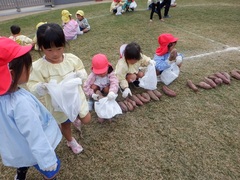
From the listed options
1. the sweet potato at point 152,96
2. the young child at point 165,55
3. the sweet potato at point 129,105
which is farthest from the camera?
the young child at point 165,55

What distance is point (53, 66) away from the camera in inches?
73.4

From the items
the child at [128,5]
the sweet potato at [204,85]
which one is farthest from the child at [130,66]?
the child at [128,5]

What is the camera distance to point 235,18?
6320mm

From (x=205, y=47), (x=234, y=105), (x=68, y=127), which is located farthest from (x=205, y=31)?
(x=68, y=127)

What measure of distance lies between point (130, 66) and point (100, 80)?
0.51 m

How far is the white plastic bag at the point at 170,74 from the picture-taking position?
321cm

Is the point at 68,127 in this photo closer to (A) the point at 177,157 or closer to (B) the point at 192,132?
(A) the point at 177,157

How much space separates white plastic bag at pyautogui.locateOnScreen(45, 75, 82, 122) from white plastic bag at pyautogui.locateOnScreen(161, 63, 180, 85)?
1.77m

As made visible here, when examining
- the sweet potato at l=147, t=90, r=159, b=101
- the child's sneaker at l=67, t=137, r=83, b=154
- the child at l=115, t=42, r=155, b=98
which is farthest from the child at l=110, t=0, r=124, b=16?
the child's sneaker at l=67, t=137, r=83, b=154

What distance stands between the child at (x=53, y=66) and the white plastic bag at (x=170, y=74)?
1579 mm

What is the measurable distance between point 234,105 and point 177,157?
4.00ft

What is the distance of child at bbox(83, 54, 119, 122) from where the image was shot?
8.41 ft

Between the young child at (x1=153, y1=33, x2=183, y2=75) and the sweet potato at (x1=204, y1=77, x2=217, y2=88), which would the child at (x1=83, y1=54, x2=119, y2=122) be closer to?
the young child at (x1=153, y1=33, x2=183, y2=75)

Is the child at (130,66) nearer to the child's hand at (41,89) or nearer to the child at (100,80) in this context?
the child at (100,80)
